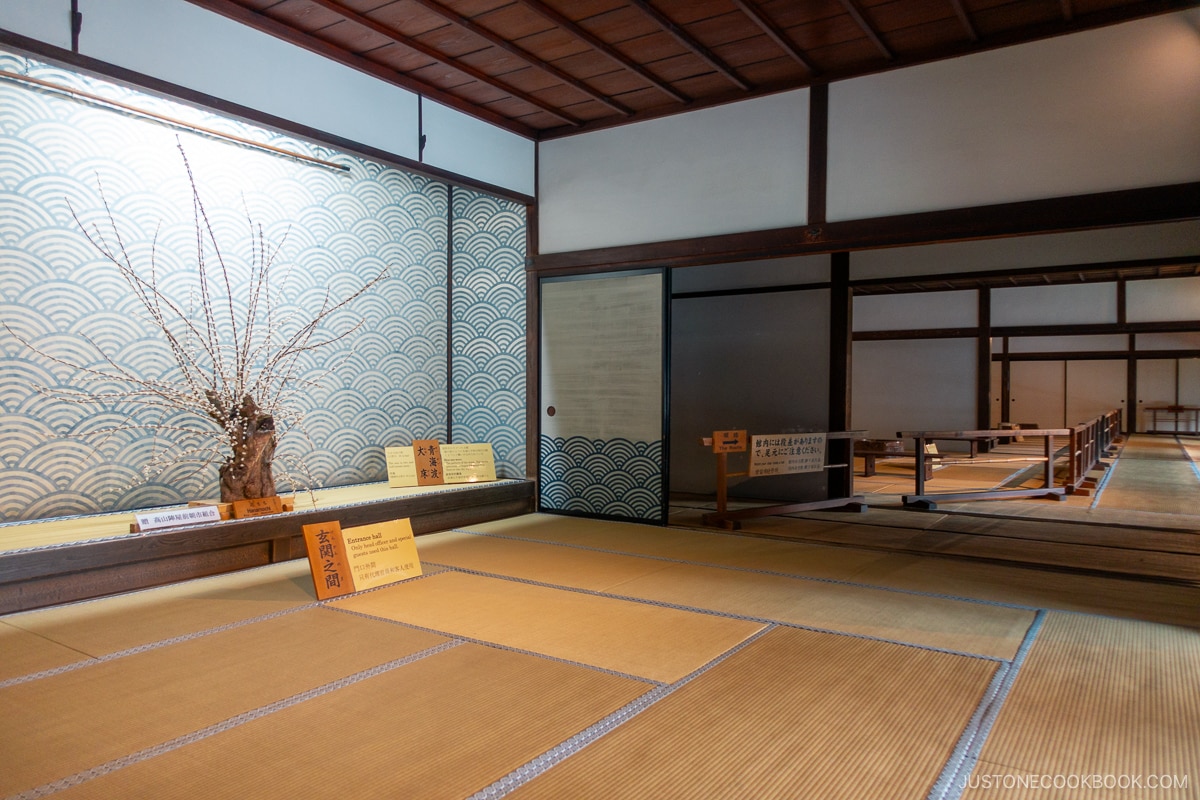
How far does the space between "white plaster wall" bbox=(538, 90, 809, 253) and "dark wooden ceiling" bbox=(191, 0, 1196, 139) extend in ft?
0.57

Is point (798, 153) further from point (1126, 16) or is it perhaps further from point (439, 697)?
point (439, 697)

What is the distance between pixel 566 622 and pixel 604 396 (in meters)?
2.37

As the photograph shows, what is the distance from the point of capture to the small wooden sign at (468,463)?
191 inches

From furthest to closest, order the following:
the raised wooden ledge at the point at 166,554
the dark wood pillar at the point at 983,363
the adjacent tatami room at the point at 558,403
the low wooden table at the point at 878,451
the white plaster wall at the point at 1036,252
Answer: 1. the dark wood pillar at the point at 983,363
2. the low wooden table at the point at 878,451
3. the white plaster wall at the point at 1036,252
4. the raised wooden ledge at the point at 166,554
5. the adjacent tatami room at the point at 558,403

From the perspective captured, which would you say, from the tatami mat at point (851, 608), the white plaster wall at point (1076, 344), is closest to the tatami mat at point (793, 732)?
the tatami mat at point (851, 608)

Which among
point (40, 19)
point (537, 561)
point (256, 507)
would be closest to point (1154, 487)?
point (537, 561)

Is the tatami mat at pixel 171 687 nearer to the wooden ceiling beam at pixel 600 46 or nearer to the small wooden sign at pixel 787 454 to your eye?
the wooden ceiling beam at pixel 600 46

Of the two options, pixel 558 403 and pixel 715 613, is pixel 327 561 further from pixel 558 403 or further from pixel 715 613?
pixel 558 403

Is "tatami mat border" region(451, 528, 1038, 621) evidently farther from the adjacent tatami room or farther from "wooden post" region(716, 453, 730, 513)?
"wooden post" region(716, 453, 730, 513)

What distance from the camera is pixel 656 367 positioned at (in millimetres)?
4668

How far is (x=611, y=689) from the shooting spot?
6.66ft

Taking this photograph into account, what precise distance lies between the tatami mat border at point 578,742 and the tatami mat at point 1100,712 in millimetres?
752

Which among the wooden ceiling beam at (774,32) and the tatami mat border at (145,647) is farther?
the wooden ceiling beam at (774,32)

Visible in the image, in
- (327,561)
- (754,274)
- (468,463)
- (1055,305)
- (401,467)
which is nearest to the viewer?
(327,561)
